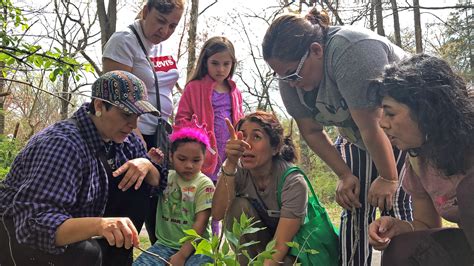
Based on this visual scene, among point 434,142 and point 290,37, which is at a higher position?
point 290,37

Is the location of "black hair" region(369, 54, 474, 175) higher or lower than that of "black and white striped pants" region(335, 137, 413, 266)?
higher

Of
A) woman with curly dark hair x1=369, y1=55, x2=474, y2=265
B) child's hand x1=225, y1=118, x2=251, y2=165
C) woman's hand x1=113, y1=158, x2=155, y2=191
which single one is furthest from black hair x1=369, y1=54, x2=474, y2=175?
woman's hand x1=113, y1=158, x2=155, y2=191

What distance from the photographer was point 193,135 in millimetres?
2973

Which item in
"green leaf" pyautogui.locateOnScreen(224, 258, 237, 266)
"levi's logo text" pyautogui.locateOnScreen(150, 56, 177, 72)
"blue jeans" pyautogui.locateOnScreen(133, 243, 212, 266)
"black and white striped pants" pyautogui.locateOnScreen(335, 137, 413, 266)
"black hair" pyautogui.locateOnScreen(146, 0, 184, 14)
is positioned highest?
"black hair" pyautogui.locateOnScreen(146, 0, 184, 14)

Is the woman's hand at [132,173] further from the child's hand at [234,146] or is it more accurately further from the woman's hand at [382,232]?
the woman's hand at [382,232]

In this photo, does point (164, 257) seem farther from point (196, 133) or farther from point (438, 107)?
point (438, 107)

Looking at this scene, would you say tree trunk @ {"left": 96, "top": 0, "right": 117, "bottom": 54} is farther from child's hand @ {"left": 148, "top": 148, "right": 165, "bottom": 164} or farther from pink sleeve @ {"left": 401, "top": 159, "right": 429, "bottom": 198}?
pink sleeve @ {"left": 401, "top": 159, "right": 429, "bottom": 198}

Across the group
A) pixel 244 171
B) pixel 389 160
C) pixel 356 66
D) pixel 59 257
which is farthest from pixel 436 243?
pixel 59 257

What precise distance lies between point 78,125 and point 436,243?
4.83ft

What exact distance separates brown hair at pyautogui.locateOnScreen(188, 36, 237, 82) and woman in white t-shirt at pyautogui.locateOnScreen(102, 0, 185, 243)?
35cm

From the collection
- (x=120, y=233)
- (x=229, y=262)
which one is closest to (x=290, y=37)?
(x=120, y=233)

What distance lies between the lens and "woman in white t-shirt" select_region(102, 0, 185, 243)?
2.92 m

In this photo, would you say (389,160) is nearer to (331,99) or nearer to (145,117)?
(331,99)

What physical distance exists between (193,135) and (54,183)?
3.54ft
